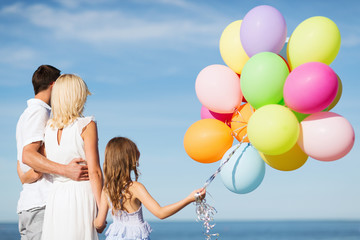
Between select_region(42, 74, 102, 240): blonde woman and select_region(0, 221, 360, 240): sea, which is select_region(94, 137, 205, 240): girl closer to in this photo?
select_region(42, 74, 102, 240): blonde woman

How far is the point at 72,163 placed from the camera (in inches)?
131

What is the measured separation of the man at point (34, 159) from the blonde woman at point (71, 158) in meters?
0.12

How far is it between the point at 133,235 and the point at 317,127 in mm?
1574

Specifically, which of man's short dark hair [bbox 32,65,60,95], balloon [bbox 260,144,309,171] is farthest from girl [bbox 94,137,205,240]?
balloon [bbox 260,144,309,171]

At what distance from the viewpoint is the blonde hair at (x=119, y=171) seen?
128 inches

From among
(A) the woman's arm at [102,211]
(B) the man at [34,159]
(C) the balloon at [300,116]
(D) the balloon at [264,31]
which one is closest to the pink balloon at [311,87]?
(C) the balloon at [300,116]

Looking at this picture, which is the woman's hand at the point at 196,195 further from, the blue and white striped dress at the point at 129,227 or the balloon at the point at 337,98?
the balloon at the point at 337,98

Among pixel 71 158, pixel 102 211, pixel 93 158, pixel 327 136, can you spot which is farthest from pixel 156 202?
pixel 327 136

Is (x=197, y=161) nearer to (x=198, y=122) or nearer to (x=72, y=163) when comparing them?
(x=198, y=122)

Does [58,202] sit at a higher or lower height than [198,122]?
lower

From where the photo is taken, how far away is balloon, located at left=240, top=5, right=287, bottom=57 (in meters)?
3.59

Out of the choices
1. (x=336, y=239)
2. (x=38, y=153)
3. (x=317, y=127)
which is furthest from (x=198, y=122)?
(x=336, y=239)

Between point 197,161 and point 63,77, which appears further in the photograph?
point 197,161

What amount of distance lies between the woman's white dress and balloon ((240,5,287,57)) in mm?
1455
